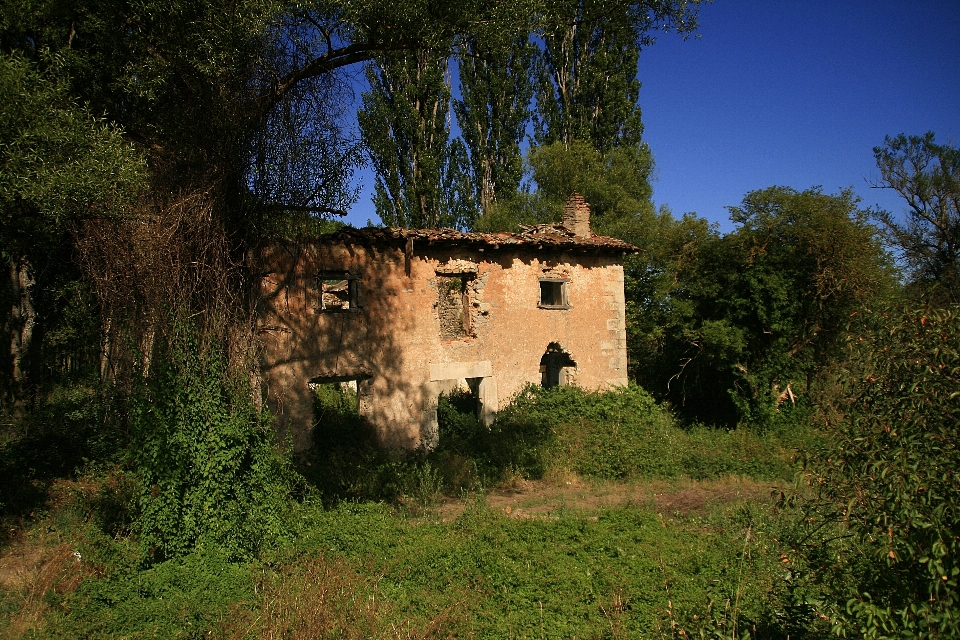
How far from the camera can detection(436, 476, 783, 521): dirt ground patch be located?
9.69 m

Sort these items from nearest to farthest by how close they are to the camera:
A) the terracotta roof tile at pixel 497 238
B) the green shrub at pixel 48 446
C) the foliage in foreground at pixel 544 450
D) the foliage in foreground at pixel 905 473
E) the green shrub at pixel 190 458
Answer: the foliage in foreground at pixel 905 473 < the green shrub at pixel 190 458 < the green shrub at pixel 48 446 < the foliage in foreground at pixel 544 450 < the terracotta roof tile at pixel 497 238

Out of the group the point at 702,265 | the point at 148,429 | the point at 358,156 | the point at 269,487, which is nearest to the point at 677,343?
the point at 702,265

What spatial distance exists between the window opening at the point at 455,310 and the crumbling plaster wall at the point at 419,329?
0.23 feet

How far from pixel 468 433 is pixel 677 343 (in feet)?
22.4

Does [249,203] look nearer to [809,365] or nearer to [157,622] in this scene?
[157,622]

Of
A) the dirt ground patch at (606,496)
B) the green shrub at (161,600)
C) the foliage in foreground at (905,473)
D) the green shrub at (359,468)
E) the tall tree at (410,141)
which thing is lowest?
the dirt ground patch at (606,496)

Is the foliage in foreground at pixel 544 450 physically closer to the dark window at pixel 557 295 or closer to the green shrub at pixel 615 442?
the green shrub at pixel 615 442

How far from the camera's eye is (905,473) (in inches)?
131

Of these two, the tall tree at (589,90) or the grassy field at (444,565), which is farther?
the tall tree at (589,90)

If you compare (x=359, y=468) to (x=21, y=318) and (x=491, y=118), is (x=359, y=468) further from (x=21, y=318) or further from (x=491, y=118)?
(x=491, y=118)

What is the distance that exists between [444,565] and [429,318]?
7007 mm

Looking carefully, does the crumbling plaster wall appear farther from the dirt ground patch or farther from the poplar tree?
the poplar tree

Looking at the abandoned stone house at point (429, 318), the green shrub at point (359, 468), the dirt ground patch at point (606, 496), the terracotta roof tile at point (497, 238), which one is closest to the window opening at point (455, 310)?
the abandoned stone house at point (429, 318)

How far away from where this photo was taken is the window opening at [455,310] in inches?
547
